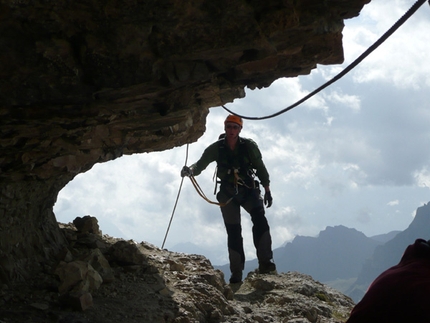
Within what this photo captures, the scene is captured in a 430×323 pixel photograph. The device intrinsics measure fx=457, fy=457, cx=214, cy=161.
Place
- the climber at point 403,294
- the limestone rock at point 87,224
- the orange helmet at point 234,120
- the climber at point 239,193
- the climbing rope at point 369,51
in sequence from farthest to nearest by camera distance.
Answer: the climber at point 239,193, the orange helmet at point 234,120, the limestone rock at point 87,224, the climbing rope at point 369,51, the climber at point 403,294

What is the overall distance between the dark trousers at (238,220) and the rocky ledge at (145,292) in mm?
468

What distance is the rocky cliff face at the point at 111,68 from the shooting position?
193 inches

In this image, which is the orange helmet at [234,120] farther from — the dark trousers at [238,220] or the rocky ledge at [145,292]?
the rocky ledge at [145,292]

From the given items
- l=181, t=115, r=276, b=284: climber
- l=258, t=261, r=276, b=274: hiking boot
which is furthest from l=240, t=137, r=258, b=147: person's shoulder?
l=258, t=261, r=276, b=274: hiking boot

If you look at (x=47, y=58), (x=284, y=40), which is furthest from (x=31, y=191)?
(x=284, y=40)

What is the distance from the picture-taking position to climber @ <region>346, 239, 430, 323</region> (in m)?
2.45

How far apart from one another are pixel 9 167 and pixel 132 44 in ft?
8.66

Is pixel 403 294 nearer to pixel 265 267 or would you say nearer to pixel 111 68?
pixel 111 68

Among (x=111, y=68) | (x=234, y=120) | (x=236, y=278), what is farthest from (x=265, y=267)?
(x=111, y=68)

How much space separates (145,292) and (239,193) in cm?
391

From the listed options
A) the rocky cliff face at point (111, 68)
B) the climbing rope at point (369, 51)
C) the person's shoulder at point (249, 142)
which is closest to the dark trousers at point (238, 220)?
the person's shoulder at point (249, 142)

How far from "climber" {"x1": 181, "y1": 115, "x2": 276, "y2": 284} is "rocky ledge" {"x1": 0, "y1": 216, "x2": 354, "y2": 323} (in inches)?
19.9

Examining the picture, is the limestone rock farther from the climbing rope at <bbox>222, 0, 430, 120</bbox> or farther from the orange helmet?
the climbing rope at <bbox>222, 0, 430, 120</bbox>

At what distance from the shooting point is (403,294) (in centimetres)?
252
